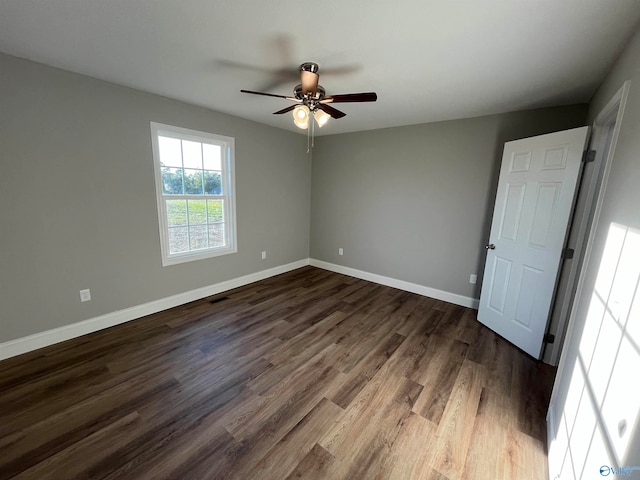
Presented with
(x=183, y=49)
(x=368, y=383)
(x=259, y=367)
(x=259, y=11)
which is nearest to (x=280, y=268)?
(x=259, y=367)

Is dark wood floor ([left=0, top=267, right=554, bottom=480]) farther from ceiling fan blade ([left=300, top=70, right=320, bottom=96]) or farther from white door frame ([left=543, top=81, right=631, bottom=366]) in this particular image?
ceiling fan blade ([left=300, top=70, right=320, bottom=96])

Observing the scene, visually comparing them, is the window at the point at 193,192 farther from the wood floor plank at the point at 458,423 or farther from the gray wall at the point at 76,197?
the wood floor plank at the point at 458,423

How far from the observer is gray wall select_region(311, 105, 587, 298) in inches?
124

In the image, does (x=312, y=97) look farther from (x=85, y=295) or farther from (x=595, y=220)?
(x=85, y=295)

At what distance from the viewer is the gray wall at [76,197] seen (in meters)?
2.13

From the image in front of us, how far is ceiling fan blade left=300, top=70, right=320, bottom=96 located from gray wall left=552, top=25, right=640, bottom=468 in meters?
1.83

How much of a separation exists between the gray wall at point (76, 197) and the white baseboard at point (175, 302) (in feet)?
0.25

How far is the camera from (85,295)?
8.45 feet

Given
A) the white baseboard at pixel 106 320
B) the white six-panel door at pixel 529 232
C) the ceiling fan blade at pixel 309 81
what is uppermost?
the ceiling fan blade at pixel 309 81

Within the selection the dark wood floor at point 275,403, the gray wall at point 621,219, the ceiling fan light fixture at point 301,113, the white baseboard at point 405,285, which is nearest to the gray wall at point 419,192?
the white baseboard at point 405,285

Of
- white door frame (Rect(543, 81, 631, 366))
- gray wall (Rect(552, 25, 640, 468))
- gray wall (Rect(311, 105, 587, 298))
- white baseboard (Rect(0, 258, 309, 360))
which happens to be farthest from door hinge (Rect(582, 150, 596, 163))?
white baseboard (Rect(0, 258, 309, 360))

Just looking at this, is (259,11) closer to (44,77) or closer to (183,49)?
(183,49)

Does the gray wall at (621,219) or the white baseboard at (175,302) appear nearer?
the gray wall at (621,219)

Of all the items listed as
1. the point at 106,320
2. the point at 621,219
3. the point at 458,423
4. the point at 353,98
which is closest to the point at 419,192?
the point at 353,98
